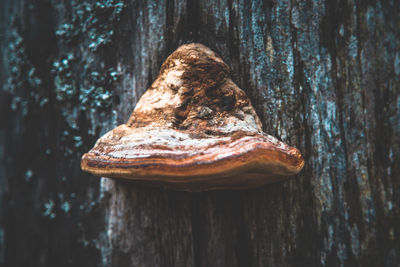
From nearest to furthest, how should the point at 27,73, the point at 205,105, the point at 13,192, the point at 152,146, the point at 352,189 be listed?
the point at 152,146, the point at 205,105, the point at 352,189, the point at 27,73, the point at 13,192

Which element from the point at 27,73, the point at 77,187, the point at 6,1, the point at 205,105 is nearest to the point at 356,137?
the point at 205,105

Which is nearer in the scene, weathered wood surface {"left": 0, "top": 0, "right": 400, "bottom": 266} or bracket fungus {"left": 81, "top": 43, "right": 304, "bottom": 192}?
bracket fungus {"left": 81, "top": 43, "right": 304, "bottom": 192}

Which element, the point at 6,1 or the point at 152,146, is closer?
the point at 152,146

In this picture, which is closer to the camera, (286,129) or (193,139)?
(193,139)

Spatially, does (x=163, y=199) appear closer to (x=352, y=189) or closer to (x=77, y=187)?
(x=77, y=187)

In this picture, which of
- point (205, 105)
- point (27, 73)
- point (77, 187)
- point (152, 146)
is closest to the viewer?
point (152, 146)

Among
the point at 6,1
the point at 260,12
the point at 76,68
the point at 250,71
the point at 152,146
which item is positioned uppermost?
the point at 6,1

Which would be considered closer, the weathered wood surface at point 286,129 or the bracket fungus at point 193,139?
the bracket fungus at point 193,139

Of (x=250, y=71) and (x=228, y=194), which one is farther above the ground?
(x=250, y=71)
